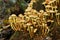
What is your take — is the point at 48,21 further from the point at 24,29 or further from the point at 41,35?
the point at 24,29

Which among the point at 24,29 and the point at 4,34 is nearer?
the point at 24,29

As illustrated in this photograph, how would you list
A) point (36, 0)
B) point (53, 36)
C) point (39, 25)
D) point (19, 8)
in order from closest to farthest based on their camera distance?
point (39, 25), point (53, 36), point (36, 0), point (19, 8)

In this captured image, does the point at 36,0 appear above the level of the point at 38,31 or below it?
above

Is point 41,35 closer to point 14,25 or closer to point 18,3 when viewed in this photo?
point 14,25

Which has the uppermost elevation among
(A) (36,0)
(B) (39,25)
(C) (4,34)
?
(A) (36,0)

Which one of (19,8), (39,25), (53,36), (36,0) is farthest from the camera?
(19,8)

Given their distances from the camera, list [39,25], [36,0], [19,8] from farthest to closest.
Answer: [19,8], [36,0], [39,25]

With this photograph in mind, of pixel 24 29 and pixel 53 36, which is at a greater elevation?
pixel 24 29

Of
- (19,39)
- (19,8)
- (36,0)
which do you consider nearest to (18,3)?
(19,8)

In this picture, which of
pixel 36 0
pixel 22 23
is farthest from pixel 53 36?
pixel 36 0
